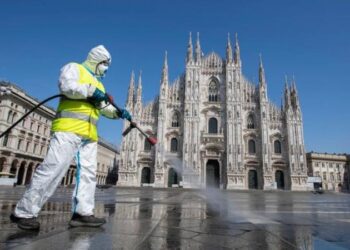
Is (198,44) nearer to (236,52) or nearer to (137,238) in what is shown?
(236,52)

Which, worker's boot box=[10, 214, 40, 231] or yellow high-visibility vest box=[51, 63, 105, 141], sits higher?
yellow high-visibility vest box=[51, 63, 105, 141]

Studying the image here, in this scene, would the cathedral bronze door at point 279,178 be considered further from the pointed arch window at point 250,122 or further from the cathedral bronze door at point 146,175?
the cathedral bronze door at point 146,175

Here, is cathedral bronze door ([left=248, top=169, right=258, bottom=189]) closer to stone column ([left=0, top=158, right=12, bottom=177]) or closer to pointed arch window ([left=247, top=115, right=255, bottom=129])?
pointed arch window ([left=247, top=115, right=255, bottom=129])

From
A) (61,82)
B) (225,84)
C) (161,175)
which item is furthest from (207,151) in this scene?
(61,82)

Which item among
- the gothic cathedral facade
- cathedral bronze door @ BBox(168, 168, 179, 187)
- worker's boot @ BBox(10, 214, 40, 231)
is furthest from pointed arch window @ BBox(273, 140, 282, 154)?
worker's boot @ BBox(10, 214, 40, 231)

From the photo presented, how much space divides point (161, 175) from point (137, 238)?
29.5 metres

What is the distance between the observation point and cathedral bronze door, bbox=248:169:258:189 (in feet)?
105

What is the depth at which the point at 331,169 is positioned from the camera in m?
54.0

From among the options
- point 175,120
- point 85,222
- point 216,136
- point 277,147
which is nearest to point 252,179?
point 277,147

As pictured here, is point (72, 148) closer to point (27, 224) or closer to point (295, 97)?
point (27, 224)

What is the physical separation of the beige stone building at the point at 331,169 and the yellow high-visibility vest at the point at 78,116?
55.7 m

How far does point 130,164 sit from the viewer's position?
31.8m

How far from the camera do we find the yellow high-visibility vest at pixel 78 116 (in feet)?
9.38

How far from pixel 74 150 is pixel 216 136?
3055 centimetres
